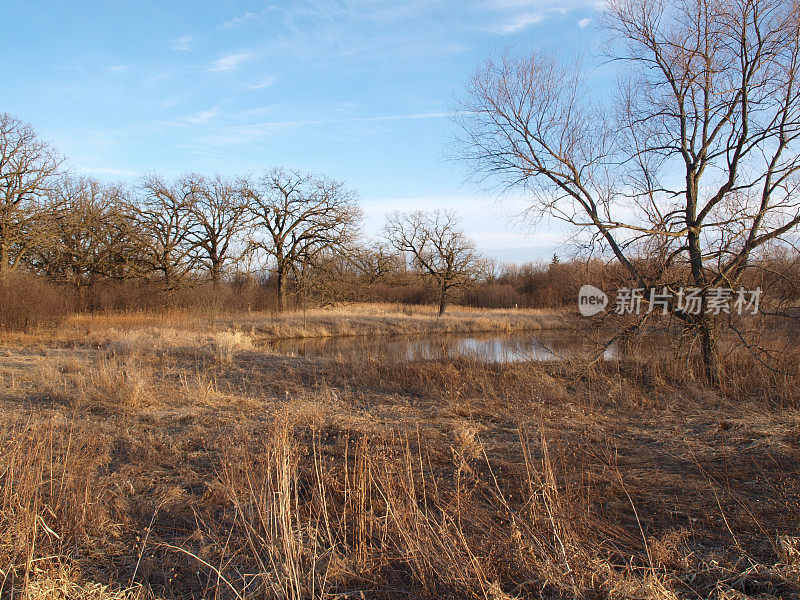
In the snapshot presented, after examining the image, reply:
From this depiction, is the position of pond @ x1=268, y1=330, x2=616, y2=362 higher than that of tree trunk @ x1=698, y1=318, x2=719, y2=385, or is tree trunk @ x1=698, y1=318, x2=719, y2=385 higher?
tree trunk @ x1=698, y1=318, x2=719, y2=385

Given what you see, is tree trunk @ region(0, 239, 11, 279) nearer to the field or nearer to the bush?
the bush

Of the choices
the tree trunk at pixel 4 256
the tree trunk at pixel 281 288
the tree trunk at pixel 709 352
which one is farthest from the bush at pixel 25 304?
the tree trunk at pixel 709 352

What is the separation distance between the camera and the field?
2.63 meters

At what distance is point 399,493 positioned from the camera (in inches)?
142

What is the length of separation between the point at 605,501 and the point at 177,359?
38.9 feet

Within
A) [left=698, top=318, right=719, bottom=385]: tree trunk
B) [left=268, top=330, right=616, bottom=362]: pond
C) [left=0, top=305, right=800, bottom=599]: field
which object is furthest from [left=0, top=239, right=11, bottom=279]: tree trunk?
[left=698, top=318, right=719, bottom=385]: tree trunk

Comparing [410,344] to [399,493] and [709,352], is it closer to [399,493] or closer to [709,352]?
[709,352]

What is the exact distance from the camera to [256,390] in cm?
945

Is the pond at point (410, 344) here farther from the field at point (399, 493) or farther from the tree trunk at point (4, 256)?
the tree trunk at point (4, 256)

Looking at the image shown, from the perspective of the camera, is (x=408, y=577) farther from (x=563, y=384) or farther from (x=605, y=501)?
(x=563, y=384)

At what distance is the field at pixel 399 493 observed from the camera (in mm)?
2631

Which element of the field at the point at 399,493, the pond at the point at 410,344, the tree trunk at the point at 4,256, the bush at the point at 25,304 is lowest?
the pond at the point at 410,344

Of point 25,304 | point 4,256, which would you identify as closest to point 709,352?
point 25,304

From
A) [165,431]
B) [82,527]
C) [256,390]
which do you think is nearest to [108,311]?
[256,390]
